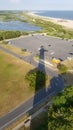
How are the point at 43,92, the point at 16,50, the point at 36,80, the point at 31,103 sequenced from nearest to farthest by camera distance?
the point at 31,103, the point at 43,92, the point at 36,80, the point at 16,50

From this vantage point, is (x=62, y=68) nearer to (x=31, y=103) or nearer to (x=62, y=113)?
(x=31, y=103)

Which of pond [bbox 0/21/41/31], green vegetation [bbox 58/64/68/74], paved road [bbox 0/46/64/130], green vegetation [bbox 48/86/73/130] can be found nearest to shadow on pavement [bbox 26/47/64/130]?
paved road [bbox 0/46/64/130]

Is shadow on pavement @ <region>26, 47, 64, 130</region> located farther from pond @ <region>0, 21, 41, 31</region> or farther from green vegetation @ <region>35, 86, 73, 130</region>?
pond @ <region>0, 21, 41, 31</region>

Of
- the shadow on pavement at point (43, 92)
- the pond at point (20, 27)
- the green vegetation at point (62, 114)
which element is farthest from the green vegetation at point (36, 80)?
the pond at point (20, 27)

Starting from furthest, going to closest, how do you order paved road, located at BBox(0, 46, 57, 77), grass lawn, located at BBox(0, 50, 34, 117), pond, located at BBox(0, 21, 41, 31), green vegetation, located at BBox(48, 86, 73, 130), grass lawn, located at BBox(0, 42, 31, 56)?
1. pond, located at BBox(0, 21, 41, 31)
2. grass lawn, located at BBox(0, 42, 31, 56)
3. paved road, located at BBox(0, 46, 57, 77)
4. grass lawn, located at BBox(0, 50, 34, 117)
5. green vegetation, located at BBox(48, 86, 73, 130)

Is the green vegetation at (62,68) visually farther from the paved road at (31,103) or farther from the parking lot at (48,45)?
the parking lot at (48,45)

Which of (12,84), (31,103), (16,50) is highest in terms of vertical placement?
(12,84)

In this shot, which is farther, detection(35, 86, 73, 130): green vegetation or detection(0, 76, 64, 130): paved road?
detection(0, 76, 64, 130): paved road

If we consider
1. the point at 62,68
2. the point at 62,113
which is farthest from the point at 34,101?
the point at 62,68
